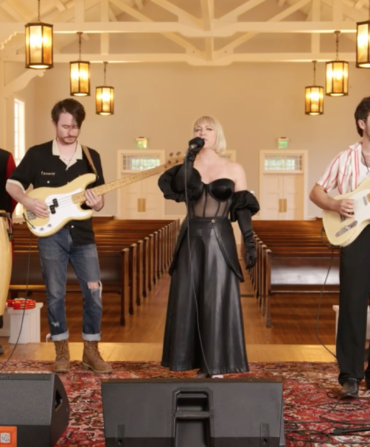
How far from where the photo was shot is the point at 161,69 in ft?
59.6

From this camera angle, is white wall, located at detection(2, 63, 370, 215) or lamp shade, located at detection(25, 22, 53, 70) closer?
lamp shade, located at detection(25, 22, 53, 70)

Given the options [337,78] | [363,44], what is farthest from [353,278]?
[337,78]

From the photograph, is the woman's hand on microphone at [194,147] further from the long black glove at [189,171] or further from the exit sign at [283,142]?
the exit sign at [283,142]

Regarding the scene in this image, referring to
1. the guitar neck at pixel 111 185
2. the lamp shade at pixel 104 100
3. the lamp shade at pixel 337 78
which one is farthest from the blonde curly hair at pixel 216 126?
the lamp shade at pixel 104 100

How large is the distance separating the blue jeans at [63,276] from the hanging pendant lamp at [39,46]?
523cm

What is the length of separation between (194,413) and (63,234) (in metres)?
1.80

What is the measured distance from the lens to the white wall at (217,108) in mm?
18062

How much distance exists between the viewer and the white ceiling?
12102 millimetres

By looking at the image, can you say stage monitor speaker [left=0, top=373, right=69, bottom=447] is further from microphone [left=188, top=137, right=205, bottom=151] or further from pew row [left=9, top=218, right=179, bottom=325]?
pew row [left=9, top=218, right=179, bottom=325]

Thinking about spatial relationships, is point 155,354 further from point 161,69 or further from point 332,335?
point 161,69

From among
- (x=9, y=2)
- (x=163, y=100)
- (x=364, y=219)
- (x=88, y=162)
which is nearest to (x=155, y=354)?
(x=88, y=162)

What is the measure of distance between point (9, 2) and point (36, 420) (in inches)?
469

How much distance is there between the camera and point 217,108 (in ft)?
59.3

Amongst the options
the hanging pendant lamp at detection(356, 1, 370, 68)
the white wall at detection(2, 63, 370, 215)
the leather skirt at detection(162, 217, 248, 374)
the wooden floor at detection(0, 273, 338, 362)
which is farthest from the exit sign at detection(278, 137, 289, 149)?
the leather skirt at detection(162, 217, 248, 374)
